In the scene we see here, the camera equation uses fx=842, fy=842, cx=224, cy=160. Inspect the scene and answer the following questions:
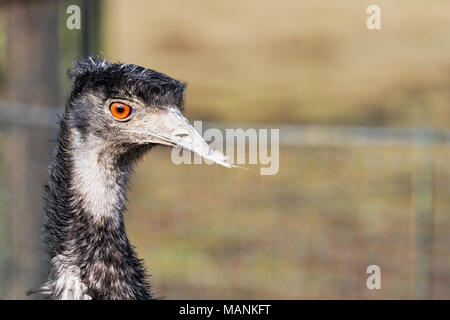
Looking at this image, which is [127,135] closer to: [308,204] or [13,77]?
[13,77]

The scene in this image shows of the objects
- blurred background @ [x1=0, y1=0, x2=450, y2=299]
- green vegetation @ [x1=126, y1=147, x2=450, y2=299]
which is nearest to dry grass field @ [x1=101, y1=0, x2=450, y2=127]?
blurred background @ [x1=0, y1=0, x2=450, y2=299]

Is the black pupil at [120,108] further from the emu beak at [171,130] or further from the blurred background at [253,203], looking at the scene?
the blurred background at [253,203]

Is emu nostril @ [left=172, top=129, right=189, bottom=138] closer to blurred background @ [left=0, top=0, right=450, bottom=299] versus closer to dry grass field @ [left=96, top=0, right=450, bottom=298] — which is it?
blurred background @ [left=0, top=0, right=450, bottom=299]

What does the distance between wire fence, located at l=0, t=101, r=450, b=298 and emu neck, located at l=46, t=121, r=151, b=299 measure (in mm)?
2671

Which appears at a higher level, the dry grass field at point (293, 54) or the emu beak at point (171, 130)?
the dry grass field at point (293, 54)

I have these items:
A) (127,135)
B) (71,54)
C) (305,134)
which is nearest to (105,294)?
(127,135)

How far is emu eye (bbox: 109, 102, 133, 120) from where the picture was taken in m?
3.20

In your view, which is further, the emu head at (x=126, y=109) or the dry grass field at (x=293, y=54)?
the dry grass field at (x=293, y=54)

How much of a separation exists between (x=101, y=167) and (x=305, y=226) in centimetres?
346

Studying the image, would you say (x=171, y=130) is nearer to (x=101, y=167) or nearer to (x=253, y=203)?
(x=101, y=167)

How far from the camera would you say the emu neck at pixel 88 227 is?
307 cm

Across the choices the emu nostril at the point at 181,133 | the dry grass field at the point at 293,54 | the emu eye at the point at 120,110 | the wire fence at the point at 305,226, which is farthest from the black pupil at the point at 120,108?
the dry grass field at the point at 293,54

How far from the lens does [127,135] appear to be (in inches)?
127

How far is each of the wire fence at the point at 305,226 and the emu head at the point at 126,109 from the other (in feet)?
8.66
